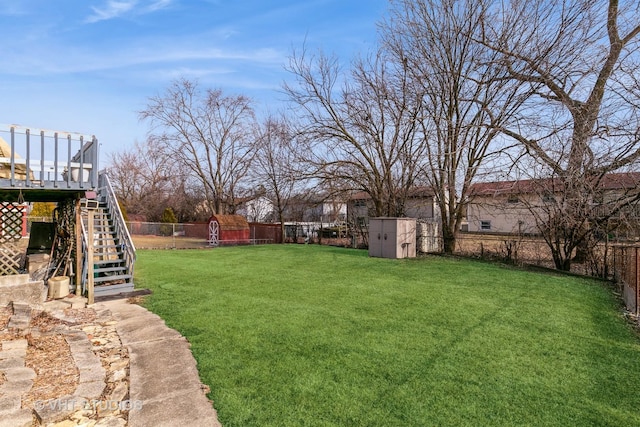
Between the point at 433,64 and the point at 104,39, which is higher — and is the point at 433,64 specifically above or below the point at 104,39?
above

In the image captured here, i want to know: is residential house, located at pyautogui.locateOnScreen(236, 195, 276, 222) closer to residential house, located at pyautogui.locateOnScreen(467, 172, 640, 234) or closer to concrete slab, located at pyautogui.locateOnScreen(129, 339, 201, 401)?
residential house, located at pyautogui.locateOnScreen(467, 172, 640, 234)

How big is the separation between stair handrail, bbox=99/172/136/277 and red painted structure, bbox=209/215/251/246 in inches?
448

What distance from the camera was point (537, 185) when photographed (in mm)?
9711

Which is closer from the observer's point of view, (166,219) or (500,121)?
(500,121)

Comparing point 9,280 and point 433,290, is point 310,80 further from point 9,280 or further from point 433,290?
point 9,280

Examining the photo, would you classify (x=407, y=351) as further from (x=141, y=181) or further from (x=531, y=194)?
(x=141, y=181)

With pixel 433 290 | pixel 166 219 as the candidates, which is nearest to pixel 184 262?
pixel 433 290

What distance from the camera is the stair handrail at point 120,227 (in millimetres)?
7179

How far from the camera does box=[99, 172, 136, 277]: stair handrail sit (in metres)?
7.18

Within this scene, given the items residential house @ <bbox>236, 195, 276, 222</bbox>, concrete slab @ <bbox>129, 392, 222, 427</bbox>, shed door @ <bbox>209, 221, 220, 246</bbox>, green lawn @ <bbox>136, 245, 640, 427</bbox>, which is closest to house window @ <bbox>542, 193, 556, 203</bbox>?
green lawn @ <bbox>136, 245, 640, 427</bbox>

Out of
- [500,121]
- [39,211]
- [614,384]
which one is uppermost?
[500,121]

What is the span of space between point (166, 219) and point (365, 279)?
24.8 metres

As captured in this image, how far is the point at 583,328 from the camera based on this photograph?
4.67 m

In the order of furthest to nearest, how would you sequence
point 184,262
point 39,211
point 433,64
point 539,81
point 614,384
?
point 39,211 → point 433,64 → point 184,262 → point 539,81 → point 614,384
